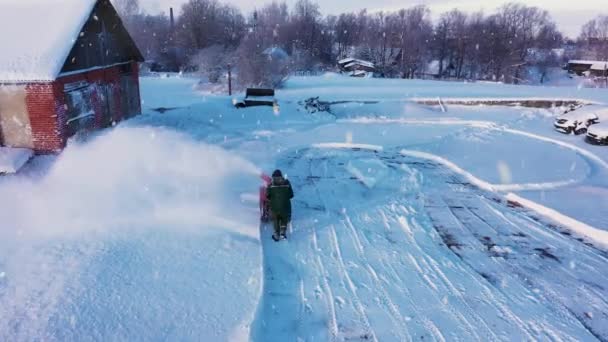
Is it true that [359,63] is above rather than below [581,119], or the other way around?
above

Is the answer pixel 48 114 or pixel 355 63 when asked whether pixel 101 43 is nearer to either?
pixel 48 114

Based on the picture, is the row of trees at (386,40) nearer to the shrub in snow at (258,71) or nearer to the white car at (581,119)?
the shrub in snow at (258,71)

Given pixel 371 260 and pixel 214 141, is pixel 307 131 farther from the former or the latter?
pixel 371 260

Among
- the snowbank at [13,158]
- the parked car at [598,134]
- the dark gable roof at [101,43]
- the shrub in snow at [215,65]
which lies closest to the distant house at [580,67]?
the shrub in snow at [215,65]

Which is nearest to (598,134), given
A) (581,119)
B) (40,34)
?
(581,119)

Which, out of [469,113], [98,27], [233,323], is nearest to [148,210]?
[233,323]

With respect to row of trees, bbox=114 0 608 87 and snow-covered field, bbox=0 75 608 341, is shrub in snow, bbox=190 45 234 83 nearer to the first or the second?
row of trees, bbox=114 0 608 87

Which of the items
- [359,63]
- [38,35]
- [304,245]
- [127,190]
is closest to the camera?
[304,245]
